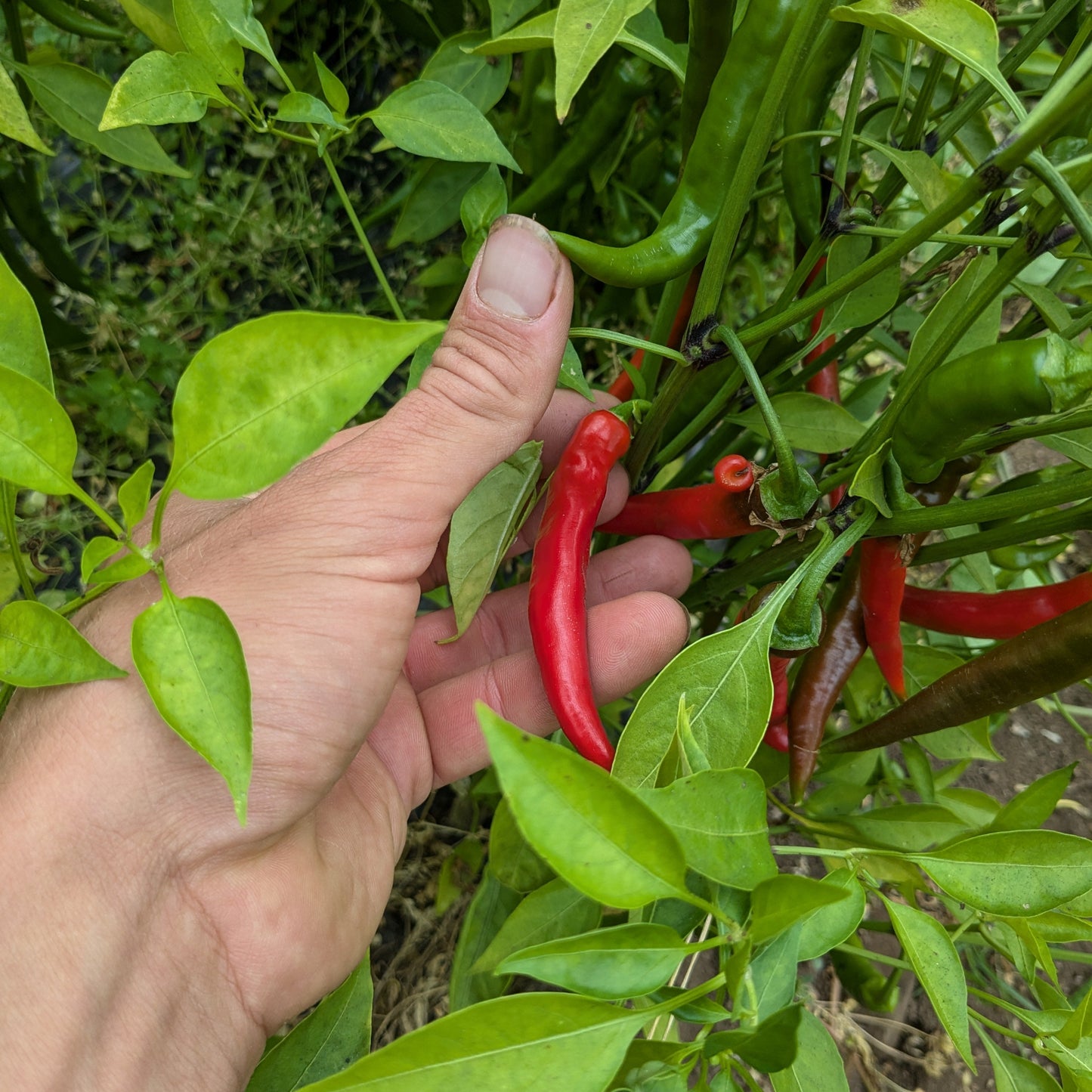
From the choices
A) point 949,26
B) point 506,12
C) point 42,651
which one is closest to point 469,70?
point 506,12

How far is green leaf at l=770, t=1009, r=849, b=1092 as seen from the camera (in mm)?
777

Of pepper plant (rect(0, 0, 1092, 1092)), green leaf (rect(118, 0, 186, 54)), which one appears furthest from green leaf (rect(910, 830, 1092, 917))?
green leaf (rect(118, 0, 186, 54))

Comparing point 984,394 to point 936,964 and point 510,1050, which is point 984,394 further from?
point 510,1050

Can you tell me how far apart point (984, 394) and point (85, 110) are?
1.14 meters

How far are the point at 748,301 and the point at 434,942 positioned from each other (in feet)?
5.09

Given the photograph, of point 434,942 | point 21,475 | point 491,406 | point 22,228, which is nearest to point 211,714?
point 21,475

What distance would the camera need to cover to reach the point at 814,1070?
2.63 ft

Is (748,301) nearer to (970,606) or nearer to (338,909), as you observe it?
(970,606)

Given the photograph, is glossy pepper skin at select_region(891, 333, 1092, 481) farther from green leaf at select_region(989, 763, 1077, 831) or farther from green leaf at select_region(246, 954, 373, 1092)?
green leaf at select_region(246, 954, 373, 1092)

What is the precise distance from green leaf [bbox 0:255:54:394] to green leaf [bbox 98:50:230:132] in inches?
10.1

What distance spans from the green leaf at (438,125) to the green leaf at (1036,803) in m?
0.87

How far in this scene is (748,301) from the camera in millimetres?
2008

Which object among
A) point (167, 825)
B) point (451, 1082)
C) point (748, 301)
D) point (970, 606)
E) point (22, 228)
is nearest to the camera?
point (451, 1082)

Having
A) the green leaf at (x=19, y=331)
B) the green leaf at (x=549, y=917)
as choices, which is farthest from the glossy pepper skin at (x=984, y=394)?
the green leaf at (x=19, y=331)
